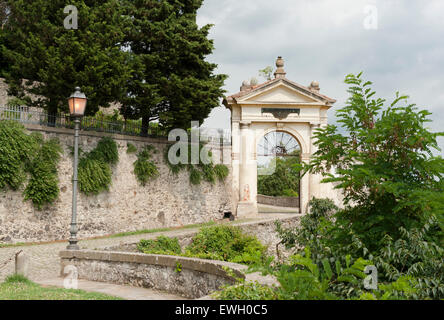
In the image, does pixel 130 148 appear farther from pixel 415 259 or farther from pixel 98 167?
pixel 415 259

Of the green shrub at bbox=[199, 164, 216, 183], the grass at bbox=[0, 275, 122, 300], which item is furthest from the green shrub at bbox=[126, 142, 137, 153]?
the grass at bbox=[0, 275, 122, 300]

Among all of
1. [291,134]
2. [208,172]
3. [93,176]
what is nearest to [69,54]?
[93,176]

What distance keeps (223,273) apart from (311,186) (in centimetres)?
2108

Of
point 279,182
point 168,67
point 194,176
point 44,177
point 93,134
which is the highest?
point 168,67

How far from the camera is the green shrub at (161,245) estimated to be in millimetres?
12297

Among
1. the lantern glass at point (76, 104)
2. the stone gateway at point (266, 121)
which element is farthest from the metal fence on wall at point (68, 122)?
the lantern glass at point (76, 104)

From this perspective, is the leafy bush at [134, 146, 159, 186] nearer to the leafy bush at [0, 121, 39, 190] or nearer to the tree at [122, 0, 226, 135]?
the tree at [122, 0, 226, 135]

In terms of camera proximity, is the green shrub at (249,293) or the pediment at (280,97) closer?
the green shrub at (249,293)

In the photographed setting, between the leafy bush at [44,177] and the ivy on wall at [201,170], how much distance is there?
686 cm

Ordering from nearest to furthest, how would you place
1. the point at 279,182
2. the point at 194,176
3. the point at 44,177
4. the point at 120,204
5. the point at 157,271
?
1. the point at 157,271
2. the point at 44,177
3. the point at 120,204
4. the point at 194,176
5. the point at 279,182

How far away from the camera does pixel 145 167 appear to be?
66.5ft

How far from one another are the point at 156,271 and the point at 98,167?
34.0ft

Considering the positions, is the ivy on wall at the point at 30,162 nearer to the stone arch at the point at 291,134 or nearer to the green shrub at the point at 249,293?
the green shrub at the point at 249,293

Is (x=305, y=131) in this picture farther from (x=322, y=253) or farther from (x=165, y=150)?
(x=322, y=253)
